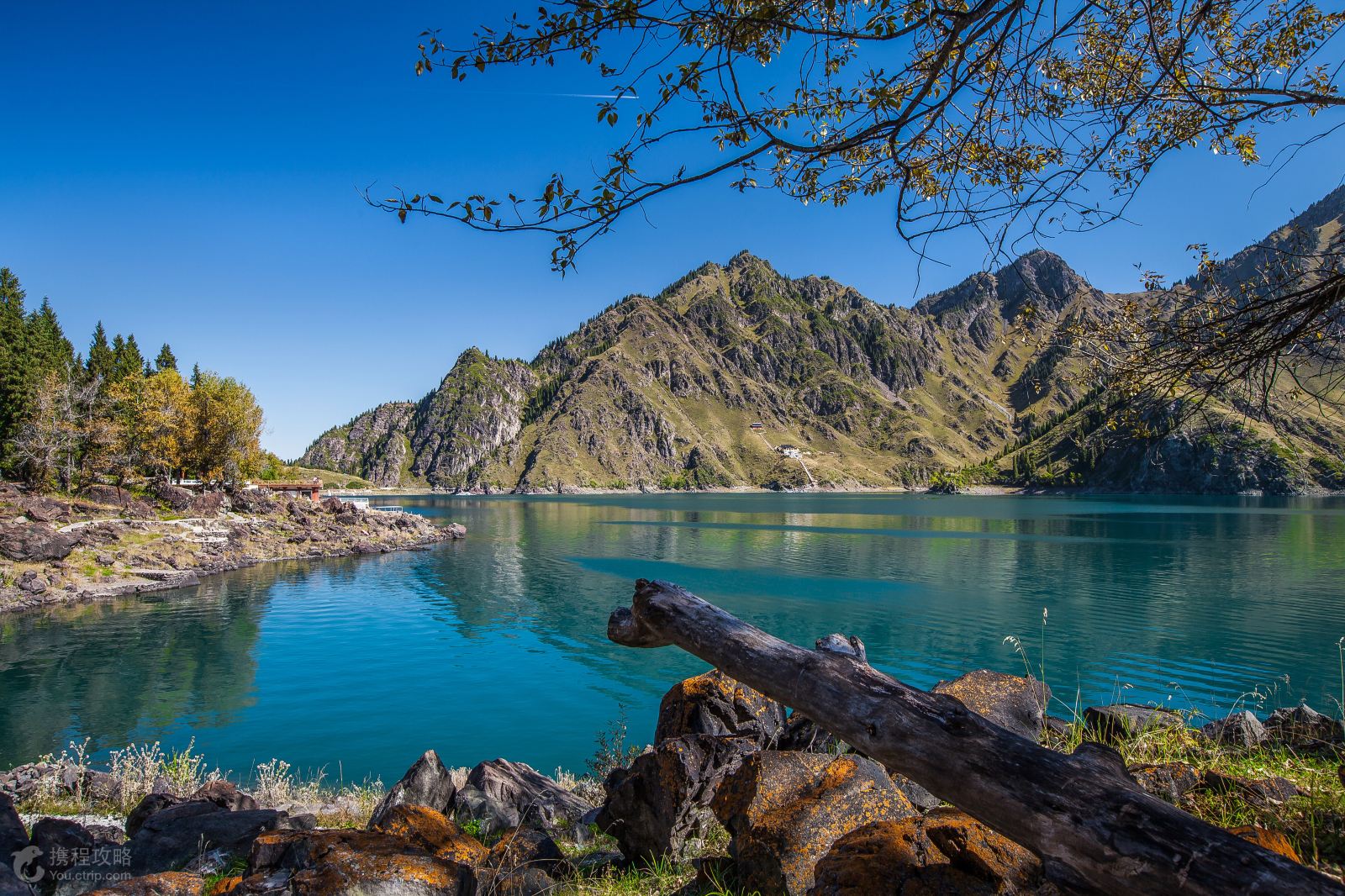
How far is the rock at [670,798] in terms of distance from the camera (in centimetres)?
632

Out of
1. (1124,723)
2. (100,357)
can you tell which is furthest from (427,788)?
(100,357)

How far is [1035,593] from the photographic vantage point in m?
45.3

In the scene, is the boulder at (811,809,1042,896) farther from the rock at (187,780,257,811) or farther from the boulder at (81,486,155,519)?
the boulder at (81,486,155,519)

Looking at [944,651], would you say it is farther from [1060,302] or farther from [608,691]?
[1060,302]

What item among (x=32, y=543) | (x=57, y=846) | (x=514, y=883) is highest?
(x=514, y=883)

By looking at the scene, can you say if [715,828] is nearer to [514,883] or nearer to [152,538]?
[514,883]

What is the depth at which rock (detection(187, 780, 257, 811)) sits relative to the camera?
31.9 feet

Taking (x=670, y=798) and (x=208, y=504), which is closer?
(x=670, y=798)

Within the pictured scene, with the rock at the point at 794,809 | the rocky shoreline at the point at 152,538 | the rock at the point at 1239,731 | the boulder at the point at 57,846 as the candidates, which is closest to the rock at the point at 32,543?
the rocky shoreline at the point at 152,538

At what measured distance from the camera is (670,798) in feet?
21.1

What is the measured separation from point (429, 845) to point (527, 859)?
89 cm

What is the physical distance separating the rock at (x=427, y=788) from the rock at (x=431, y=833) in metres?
4.23

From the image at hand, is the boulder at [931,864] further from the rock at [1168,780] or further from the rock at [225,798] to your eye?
the rock at [225,798]

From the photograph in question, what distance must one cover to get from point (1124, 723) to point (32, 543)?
60.0 m
